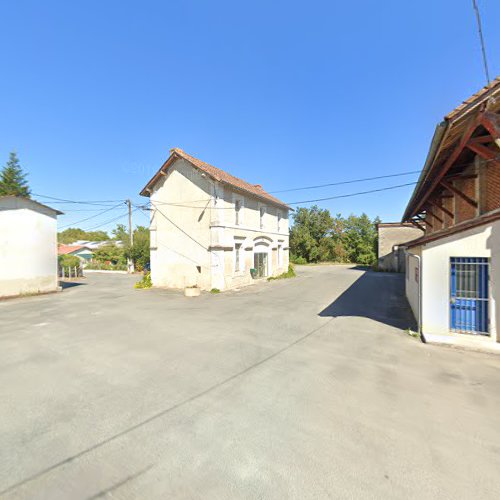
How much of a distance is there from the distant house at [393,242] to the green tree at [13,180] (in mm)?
54342

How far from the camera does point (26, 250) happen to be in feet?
49.9

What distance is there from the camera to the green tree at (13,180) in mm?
42688

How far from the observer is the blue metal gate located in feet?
21.0

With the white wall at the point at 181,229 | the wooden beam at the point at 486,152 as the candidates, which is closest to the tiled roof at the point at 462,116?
the wooden beam at the point at 486,152

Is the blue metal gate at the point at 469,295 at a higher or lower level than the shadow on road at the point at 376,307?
higher

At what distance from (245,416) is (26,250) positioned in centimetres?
1765

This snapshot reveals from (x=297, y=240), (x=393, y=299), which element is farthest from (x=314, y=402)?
(x=297, y=240)

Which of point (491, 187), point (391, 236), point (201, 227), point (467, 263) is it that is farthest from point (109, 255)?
point (491, 187)

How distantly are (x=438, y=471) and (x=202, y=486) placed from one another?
2.52 m

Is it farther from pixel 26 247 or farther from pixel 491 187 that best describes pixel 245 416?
pixel 26 247

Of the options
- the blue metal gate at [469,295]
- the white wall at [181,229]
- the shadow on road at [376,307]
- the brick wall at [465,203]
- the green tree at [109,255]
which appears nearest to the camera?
the blue metal gate at [469,295]

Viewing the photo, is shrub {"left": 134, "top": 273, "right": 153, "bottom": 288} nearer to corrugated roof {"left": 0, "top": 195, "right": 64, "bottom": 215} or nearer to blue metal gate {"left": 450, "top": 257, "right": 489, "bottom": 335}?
corrugated roof {"left": 0, "top": 195, "right": 64, "bottom": 215}

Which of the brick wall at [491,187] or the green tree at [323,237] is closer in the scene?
the brick wall at [491,187]

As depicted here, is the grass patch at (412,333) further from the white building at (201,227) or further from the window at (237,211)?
the window at (237,211)
